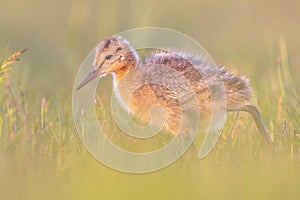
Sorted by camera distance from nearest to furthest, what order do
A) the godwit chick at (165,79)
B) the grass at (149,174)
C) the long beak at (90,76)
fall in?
the grass at (149,174)
the godwit chick at (165,79)
the long beak at (90,76)

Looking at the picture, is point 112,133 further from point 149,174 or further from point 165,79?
point 149,174

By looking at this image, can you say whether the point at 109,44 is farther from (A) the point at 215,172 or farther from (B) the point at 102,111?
(A) the point at 215,172

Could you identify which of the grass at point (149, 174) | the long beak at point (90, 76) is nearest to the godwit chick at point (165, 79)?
Answer: the long beak at point (90, 76)

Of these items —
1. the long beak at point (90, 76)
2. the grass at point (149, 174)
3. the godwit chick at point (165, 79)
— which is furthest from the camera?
the long beak at point (90, 76)

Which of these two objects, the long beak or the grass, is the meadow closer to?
the grass

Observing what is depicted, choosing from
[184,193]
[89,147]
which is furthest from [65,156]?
[184,193]

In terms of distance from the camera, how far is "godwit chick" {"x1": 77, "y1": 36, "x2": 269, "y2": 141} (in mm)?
6223

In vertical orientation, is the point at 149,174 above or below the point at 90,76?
below

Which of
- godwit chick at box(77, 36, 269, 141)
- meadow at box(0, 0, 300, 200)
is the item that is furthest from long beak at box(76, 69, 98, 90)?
meadow at box(0, 0, 300, 200)

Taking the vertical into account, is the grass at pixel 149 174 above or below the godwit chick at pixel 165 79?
below

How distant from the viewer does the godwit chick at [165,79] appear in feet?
20.4

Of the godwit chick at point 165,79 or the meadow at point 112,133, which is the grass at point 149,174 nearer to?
the meadow at point 112,133

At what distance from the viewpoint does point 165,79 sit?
6273 millimetres

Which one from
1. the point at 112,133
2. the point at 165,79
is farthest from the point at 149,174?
the point at 165,79
